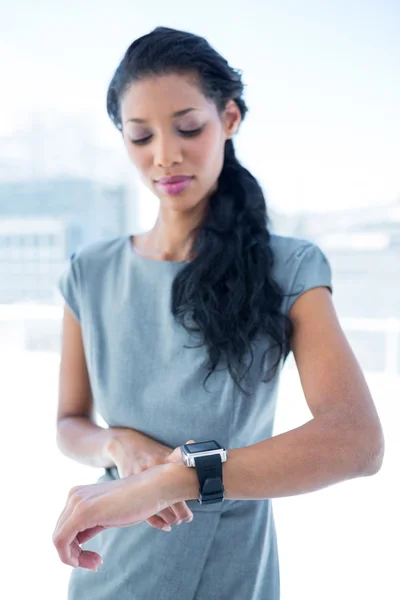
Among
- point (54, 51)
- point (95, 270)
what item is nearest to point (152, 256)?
point (95, 270)

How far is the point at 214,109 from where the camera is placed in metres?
0.91

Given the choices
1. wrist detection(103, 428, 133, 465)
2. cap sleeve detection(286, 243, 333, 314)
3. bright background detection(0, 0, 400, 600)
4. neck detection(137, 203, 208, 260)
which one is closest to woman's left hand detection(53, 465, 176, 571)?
wrist detection(103, 428, 133, 465)

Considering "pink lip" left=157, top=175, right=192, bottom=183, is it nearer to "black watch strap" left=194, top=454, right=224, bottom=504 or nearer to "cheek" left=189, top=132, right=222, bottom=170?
"cheek" left=189, top=132, right=222, bottom=170

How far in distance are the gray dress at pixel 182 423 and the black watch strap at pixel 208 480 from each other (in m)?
0.20

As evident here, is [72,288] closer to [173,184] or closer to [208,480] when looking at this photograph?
[173,184]

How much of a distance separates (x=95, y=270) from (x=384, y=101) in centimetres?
551

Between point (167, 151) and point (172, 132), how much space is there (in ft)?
0.10

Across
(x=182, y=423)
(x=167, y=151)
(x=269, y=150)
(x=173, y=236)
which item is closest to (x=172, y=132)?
(x=167, y=151)

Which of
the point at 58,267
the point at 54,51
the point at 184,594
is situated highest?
the point at 54,51

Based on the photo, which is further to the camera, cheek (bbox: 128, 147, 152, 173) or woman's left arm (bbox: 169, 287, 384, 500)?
cheek (bbox: 128, 147, 152, 173)

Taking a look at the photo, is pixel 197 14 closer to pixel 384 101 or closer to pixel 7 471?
pixel 384 101

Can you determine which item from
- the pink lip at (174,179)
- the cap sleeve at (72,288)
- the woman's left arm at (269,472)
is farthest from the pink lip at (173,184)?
the woman's left arm at (269,472)

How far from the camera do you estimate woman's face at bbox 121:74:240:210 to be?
2.84ft

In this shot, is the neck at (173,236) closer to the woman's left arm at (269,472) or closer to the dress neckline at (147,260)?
the dress neckline at (147,260)
